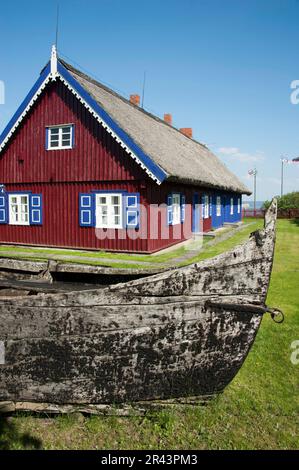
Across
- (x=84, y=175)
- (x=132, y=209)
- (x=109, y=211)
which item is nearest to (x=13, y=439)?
(x=132, y=209)

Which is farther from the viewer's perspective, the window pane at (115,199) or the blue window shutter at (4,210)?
the blue window shutter at (4,210)

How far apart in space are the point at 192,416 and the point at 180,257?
28.8 feet

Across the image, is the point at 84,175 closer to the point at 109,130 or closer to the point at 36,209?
the point at 109,130

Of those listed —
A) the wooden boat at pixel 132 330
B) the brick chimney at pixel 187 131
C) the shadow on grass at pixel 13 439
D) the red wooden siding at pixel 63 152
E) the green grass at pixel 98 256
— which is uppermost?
the brick chimney at pixel 187 131

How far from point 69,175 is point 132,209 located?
348 cm

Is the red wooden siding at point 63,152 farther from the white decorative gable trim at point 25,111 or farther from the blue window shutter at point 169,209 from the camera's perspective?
the blue window shutter at point 169,209

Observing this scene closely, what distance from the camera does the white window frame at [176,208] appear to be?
15.0 meters

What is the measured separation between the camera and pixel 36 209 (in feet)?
50.2

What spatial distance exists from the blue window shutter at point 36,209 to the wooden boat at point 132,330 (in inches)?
487

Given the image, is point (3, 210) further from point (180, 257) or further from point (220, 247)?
point (220, 247)

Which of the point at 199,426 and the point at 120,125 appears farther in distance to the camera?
the point at 120,125

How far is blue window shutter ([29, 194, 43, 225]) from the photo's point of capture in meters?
15.2

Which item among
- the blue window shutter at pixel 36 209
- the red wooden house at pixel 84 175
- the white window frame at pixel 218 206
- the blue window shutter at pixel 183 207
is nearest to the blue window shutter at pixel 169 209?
the red wooden house at pixel 84 175

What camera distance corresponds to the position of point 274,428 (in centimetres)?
345
